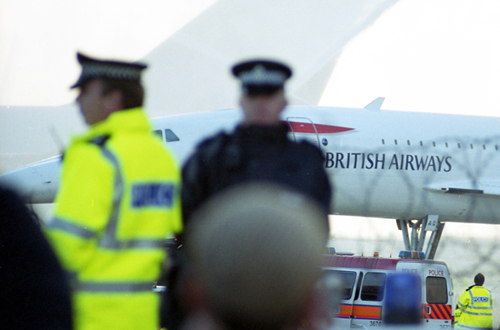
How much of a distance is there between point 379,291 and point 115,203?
8177 mm

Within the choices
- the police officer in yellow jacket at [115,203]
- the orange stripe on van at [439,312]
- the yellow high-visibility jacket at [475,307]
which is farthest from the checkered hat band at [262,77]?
the orange stripe on van at [439,312]

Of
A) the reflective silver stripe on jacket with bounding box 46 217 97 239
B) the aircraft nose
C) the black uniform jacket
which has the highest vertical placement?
the aircraft nose

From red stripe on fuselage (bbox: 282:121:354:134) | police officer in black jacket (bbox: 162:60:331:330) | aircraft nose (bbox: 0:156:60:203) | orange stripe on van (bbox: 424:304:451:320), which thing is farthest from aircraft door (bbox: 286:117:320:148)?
police officer in black jacket (bbox: 162:60:331:330)

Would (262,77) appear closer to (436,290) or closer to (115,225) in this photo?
(115,225)

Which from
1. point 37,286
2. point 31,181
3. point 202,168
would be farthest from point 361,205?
point 37,286

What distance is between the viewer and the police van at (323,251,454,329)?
888cm

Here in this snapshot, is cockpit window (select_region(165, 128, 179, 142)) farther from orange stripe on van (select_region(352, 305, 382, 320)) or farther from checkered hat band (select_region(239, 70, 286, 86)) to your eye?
checkered hat band (select_region(239, 70, 286, 86))

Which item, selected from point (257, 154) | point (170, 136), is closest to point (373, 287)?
point (170, 136)

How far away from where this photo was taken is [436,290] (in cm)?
910

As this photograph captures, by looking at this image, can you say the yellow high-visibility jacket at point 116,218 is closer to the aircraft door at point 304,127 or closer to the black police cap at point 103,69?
the black police cap at point 103,69

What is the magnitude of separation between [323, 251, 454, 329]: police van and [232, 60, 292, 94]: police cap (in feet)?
24.3

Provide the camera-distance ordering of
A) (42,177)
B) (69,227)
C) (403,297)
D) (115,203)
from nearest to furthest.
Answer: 1. (69,227)
2. (115,203)
3. (403,297)
4. (42,177)

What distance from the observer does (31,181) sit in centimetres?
1024

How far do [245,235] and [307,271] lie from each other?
9 centimetres
